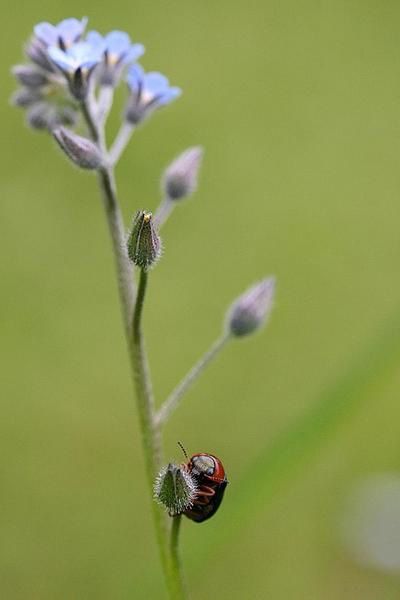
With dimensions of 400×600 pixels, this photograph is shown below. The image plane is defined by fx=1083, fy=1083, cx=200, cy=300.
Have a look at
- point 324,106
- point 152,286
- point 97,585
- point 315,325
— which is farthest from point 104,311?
point 324,106

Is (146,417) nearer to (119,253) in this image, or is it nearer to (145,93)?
(119,253)

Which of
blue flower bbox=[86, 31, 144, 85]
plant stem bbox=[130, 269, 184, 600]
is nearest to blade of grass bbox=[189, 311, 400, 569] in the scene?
plant stem bbox=[130, 269, 184, 600]

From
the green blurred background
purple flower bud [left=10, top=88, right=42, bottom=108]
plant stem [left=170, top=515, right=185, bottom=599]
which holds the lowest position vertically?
the green blurred background

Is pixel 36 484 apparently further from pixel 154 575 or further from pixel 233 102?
pixel 233 102

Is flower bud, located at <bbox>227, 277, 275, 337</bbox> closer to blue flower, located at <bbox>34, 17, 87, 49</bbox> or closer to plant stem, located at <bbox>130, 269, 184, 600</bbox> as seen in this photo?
plant stem, located at <bbox>130, 269, 184, 600</bbox>

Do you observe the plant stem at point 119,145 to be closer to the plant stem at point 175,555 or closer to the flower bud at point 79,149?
the flower bud at point 79,149
